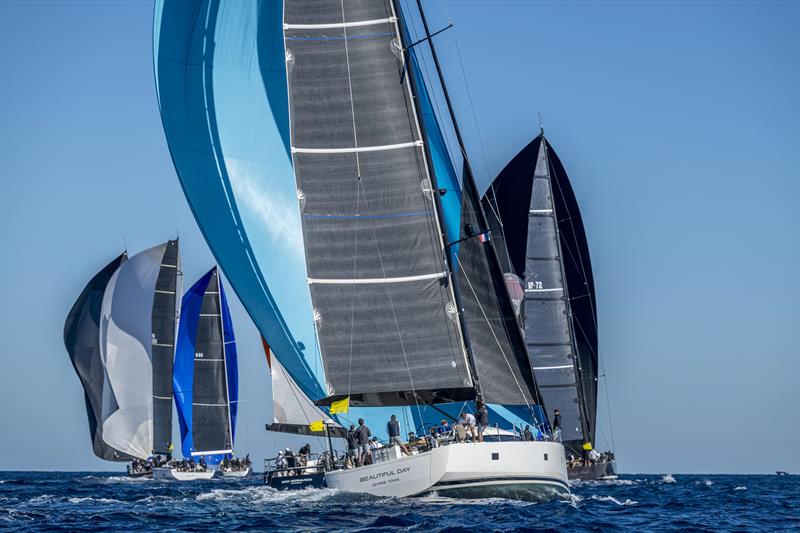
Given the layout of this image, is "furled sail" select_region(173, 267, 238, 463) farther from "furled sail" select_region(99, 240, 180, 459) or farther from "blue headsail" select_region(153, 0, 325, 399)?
"blue headsail" select_region(153, 0, 325, 399)

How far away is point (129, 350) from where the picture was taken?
57.1m

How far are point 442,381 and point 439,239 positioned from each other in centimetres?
303

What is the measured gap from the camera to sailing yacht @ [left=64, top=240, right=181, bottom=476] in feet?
186

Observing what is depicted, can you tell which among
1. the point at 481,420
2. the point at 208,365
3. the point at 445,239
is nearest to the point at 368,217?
the point at 445,239

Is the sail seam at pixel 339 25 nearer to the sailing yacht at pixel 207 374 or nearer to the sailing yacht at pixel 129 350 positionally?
the sailing yacht at pixel 207 374

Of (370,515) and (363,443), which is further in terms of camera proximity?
(363,443)

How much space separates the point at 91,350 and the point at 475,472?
1516 inches

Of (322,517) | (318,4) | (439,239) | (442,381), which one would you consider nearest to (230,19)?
(318,4)

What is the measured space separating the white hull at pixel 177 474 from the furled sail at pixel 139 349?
2.91 m

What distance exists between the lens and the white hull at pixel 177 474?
54.4 metres

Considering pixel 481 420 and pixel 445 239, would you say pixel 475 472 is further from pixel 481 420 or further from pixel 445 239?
pixel 445 239

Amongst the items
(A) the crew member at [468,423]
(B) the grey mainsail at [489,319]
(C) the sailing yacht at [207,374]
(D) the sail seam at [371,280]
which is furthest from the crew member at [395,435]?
(C) the sailing yacht at [207,374]

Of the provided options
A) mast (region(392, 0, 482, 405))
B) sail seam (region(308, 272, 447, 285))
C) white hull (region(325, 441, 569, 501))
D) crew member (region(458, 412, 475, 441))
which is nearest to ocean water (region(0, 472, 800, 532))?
white hull (region(325, 441, 569, 501))

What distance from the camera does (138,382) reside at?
2269 inches
